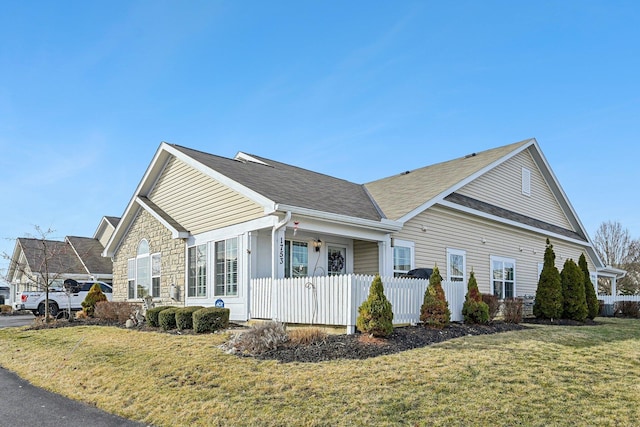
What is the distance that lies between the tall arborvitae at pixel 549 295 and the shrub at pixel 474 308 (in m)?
3.55

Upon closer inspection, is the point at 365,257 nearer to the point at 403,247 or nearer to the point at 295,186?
the point at 403,247

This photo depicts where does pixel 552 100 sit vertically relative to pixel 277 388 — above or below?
above

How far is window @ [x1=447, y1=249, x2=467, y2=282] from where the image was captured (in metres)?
17.2

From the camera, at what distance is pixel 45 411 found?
7.61 m

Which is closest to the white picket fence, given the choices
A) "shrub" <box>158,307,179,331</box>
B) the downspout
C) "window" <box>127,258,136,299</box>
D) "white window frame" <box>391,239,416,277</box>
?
the downspout

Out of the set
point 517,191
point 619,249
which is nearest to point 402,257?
point 517,191

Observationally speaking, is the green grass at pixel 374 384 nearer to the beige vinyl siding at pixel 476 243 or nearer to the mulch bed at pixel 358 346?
the mulch bed at pixel 358 346

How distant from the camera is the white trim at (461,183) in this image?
15.3 metres

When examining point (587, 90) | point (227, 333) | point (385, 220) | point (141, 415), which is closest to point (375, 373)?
point (141, 415)

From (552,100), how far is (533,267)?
8.07 meters

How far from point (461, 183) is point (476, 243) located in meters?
2.49

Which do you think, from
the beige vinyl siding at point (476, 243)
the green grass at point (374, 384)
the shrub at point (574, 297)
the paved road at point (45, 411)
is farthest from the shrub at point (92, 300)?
the shrub at point (574, 297)

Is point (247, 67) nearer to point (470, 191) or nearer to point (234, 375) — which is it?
point (470, 191)

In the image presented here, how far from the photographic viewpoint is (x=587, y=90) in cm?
1512
